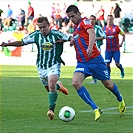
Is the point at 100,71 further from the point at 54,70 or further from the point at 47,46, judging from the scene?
the point at 47,46

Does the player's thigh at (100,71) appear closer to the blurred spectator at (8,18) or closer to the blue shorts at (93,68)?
the blue shorts at (93,68)

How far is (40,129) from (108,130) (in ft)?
3.51

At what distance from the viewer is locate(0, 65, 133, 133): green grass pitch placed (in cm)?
988

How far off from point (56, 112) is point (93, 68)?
1367 millimetres

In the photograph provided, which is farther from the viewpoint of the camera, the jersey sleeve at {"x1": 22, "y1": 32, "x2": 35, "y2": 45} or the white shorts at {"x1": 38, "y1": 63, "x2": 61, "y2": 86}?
the jersey sleeve at {"x1": 22, "y1": 32, "x2": 35, "y2": 45}

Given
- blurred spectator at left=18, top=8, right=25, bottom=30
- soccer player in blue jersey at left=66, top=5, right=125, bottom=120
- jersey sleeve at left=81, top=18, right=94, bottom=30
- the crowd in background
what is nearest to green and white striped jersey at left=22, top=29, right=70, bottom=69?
soccer player in blue jersey at left=66, top=5, right=125, bottom=120

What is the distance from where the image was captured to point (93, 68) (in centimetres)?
1145

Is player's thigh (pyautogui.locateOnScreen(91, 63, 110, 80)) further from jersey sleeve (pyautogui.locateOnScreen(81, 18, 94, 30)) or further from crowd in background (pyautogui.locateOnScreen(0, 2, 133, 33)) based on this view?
crowd in background (pyautogui.locateOnScreen(0, 2, 133, 33))

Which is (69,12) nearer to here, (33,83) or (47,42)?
(47,42)

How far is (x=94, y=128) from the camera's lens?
9.90 m

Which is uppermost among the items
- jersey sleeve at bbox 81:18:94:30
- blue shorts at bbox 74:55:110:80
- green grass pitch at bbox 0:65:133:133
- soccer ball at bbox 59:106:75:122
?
jersey sleeve at bbox 81:18:94:30

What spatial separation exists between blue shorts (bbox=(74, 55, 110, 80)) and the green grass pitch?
2.61 feet

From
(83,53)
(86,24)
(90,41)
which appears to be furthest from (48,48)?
(90,41)

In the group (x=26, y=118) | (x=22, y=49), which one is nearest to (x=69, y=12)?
(x=26, y=118)
